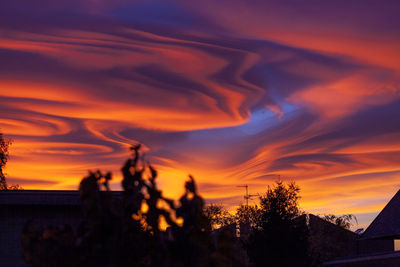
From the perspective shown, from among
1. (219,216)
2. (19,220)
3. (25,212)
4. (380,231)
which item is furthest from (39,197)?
(219,216)

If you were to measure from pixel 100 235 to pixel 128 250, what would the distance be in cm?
47

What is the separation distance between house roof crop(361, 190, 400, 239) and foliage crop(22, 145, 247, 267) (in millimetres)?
30640

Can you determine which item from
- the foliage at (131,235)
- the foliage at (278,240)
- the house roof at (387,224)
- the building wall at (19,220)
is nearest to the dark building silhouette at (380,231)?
the house roof at (387,224)

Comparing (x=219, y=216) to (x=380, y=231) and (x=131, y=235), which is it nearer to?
(x=380, y=231)

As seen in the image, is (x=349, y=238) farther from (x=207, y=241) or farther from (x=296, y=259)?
(x=207, y=241)

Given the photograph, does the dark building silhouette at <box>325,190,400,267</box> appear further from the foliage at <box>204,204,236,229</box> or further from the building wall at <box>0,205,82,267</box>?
the foliage at <box>204,204,236,229</box>

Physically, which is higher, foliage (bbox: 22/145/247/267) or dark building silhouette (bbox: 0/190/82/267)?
dark building silhouette (bbox: 0/190/82/267)

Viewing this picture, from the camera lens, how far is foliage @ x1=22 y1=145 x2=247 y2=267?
8961mm

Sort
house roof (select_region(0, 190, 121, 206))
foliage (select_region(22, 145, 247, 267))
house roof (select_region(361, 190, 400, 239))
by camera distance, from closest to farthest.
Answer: foliage (select_region(22, 145, 247, 267)) < house roof (select_region(0, 190, 121, 206)) < house roof (select_region(361, 190, 400, 239))

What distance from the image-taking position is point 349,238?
6319 cm

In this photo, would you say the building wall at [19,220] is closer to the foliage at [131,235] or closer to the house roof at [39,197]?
the house roof at [39,197]

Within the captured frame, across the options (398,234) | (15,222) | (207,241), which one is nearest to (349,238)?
(398,234)

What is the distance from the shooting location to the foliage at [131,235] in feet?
29.4

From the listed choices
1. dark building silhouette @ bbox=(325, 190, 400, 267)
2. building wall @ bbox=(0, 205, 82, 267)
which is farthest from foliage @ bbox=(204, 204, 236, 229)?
building wall @ bbox=(0, 205, 82, 267)
